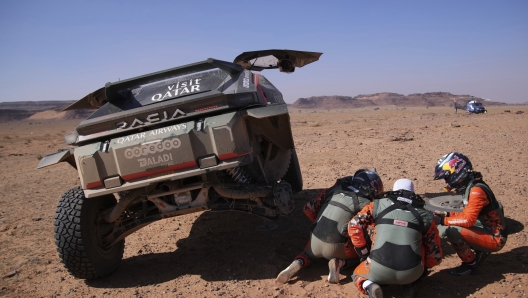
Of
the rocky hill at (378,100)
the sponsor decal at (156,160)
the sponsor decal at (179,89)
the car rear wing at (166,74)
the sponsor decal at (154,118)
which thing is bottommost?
the rocky hill at (378,100)

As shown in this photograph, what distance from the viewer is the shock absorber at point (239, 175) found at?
4504 millimetres

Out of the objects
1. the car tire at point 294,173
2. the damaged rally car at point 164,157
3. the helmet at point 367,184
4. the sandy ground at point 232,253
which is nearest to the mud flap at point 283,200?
the damaged rally car at point 164,157

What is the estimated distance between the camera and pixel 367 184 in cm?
429

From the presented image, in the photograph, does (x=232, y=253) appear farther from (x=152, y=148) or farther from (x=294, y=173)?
(x=294, y=173)

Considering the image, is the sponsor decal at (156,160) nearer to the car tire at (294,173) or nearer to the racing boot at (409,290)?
the racing boot at (409,290)

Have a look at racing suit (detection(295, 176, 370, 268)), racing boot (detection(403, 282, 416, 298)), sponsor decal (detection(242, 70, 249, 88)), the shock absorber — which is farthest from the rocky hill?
racing boot (detection(403, 282, 416, 298))

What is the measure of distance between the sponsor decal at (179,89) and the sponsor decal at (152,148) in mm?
782

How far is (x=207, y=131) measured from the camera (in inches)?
156

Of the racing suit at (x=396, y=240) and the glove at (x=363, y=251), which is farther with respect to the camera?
the glove at (x=363, y=251)

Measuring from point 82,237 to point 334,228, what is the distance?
2441 millimetres

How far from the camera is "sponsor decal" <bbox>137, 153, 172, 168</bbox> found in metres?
3.96

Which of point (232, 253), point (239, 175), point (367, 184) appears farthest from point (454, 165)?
point (232, 253)

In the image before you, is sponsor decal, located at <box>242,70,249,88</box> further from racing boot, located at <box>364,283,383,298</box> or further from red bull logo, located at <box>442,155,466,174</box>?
racing boot, located at <box>364,283,383,298</box>

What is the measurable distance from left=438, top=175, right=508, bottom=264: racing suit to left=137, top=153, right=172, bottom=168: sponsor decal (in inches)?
101
